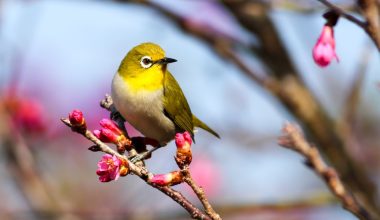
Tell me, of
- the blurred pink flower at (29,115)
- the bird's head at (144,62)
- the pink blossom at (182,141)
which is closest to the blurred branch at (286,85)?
the bird's head at (144,62)

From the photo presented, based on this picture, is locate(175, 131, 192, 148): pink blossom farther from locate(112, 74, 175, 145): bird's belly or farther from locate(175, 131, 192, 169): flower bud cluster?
locate(112, 74, 175, 145): bird's belly

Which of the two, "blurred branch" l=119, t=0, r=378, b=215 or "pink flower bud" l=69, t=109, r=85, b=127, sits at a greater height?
"blurred branch" l=119, t=0, r=378, b=215

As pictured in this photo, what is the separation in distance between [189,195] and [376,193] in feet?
10.3

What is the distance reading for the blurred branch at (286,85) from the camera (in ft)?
15.8

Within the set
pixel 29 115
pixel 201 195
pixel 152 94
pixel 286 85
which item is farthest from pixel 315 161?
pixel 29 115

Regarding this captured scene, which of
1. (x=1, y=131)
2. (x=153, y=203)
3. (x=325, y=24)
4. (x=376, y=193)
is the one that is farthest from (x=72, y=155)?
(x=325, y=24)

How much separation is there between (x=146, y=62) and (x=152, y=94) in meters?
0.19

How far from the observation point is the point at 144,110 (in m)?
3.89

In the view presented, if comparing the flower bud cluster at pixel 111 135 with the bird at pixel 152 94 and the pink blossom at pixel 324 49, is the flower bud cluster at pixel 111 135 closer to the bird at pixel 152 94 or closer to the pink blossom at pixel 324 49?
the bird at pixel 152 94

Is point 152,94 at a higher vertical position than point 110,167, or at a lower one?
higher

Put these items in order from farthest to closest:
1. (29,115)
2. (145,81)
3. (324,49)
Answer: (29,115), (145,81), (324,49)

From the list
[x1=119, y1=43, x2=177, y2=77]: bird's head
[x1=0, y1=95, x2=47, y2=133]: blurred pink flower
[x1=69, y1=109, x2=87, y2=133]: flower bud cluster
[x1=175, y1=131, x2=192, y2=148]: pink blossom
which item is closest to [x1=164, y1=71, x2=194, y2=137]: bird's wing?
[x1=119, y1=43, x2=177, y2=77]: bird's head

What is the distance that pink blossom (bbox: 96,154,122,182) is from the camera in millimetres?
2564

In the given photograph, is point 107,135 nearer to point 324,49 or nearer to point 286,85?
point 324,49
